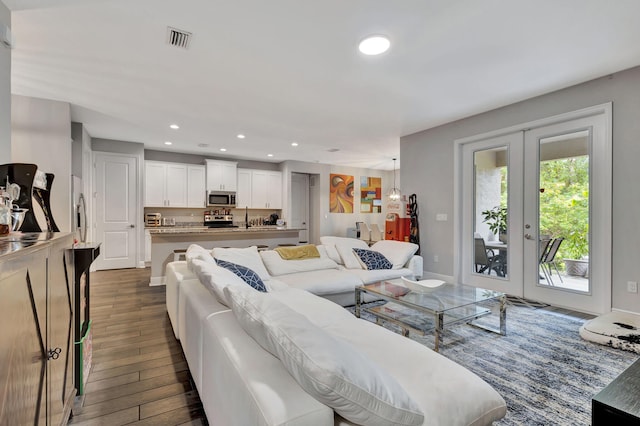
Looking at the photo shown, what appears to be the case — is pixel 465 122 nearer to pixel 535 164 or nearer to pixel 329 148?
pixel 535 164

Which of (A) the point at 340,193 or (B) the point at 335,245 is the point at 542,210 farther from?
(A) the point at 340,193

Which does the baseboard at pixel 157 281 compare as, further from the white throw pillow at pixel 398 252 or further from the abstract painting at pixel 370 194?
the abstract painting at pixel 370 194

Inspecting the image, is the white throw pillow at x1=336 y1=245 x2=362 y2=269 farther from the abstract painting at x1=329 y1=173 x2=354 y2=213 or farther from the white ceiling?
the abstract painting at x1=329 y1=173 x2=354 y2=213

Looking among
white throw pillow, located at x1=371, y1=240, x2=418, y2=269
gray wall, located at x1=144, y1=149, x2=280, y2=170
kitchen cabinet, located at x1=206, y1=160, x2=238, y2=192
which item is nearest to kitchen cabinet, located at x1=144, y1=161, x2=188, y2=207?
gray wall, located at x1=144, y1=149, x2=280, y2=170

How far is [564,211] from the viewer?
11.9 ft

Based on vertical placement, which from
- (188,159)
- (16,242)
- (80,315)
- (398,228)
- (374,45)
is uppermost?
(374,45)

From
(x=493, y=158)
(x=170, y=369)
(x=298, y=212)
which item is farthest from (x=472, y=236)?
(x=298, y=212)

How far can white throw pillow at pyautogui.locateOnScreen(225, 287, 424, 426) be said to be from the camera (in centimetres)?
83

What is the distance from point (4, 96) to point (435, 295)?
3.81m

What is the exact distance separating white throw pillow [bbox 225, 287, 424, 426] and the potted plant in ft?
13.4

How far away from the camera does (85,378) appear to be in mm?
2035

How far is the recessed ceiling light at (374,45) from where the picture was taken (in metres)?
2.51

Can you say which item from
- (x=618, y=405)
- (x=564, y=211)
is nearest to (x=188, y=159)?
(x=564, y=211)

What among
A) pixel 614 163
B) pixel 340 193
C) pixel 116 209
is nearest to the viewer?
pixel 614 163
